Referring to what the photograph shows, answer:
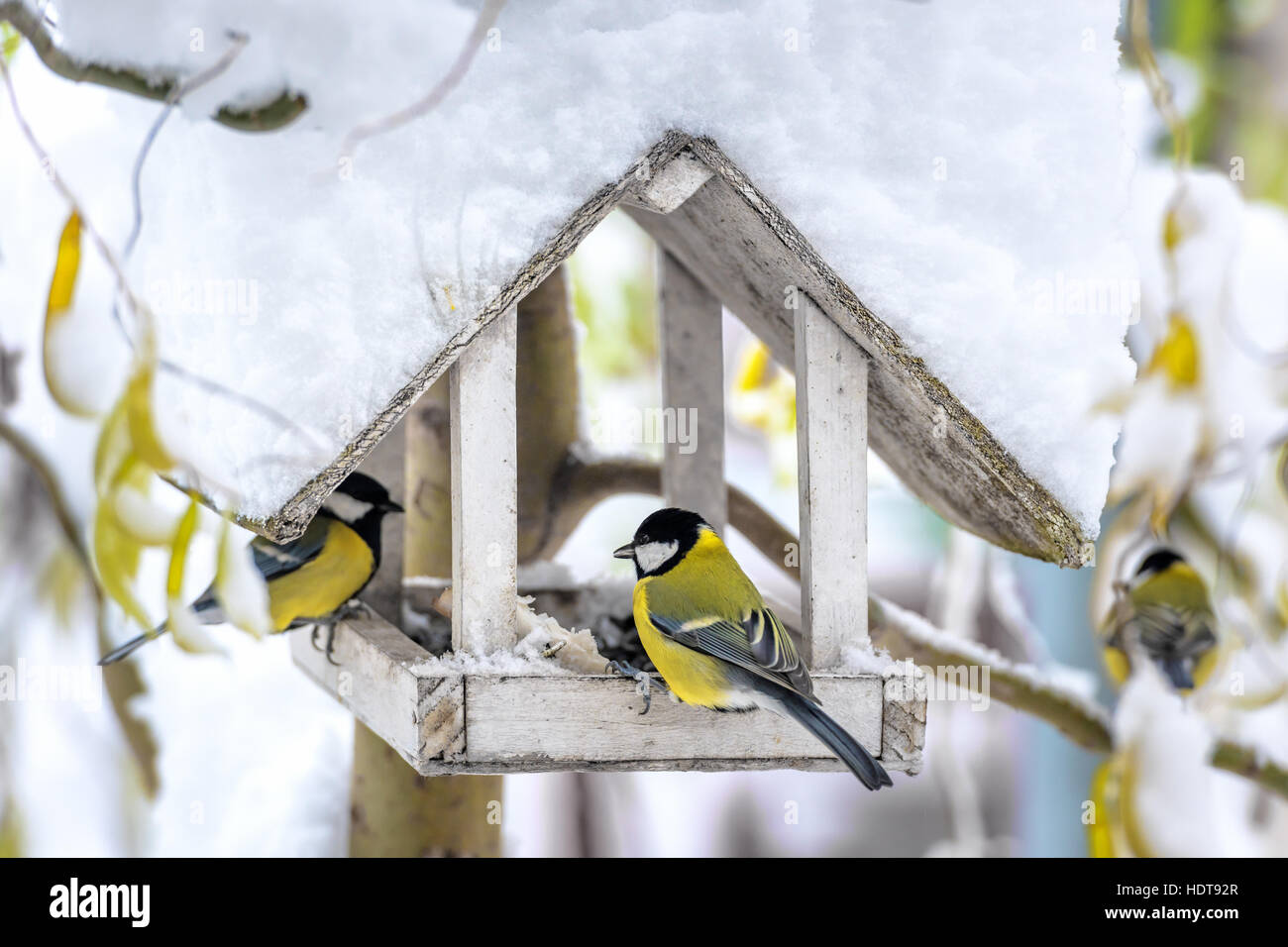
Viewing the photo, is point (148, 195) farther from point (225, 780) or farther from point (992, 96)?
point (225, 780)

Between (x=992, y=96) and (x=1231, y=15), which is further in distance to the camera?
(x=1231, y=15)

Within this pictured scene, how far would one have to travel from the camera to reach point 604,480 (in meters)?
2.17

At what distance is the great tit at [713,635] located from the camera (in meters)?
1.26

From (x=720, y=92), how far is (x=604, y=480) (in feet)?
3.37

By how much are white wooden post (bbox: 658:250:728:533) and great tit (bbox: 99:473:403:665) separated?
498 millimetres

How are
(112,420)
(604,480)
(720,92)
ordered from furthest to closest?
(604,480)
(720,92)
(112,420)

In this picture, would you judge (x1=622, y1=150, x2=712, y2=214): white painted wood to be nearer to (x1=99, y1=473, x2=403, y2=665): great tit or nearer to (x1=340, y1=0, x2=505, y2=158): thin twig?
(x1=340, y1=0, x2=505, y2=158): thin twig

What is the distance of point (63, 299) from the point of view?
41.2 inches

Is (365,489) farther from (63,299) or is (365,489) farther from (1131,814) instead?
(1131,814)

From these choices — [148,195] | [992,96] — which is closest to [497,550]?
[148,195]

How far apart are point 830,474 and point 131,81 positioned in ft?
2.79
